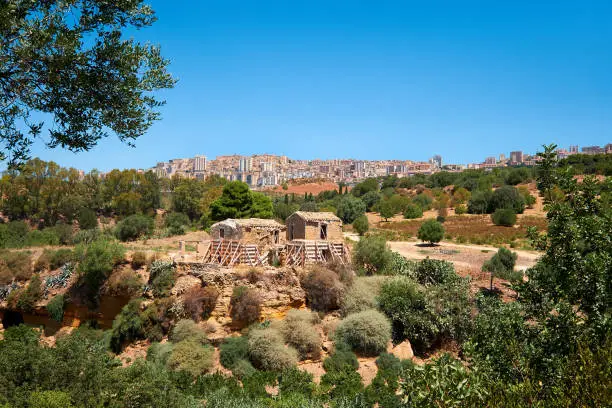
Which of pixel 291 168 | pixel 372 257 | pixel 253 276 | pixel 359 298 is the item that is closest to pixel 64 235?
pixel 253 276

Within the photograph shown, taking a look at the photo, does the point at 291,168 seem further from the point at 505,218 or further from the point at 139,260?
the point at 139,260

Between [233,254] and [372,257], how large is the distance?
7.38m

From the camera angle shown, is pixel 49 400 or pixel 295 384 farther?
pixel 295 384

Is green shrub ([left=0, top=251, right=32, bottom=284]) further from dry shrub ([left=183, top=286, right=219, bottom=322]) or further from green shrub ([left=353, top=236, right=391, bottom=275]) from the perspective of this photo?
green shrub ([left=353, top=236, right=391, bottom=275])

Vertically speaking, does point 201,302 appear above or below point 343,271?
below

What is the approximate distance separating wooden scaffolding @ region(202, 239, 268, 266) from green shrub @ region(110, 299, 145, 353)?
3806 millimetres

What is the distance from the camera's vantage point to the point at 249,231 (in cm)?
2123

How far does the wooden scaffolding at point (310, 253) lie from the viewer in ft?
66.6

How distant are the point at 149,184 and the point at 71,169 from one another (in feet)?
26.3

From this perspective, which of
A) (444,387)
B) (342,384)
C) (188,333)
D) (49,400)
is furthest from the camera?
(188,333)

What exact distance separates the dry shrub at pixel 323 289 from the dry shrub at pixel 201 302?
4032 mm

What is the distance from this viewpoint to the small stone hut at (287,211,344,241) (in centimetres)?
2191

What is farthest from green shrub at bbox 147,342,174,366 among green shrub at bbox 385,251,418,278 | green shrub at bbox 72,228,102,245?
green shrub at bbox 72,228,102,245

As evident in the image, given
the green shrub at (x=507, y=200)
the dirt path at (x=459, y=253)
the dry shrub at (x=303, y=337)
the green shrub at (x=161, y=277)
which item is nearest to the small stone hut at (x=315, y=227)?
the dry shrub at (x=303, y=337)
